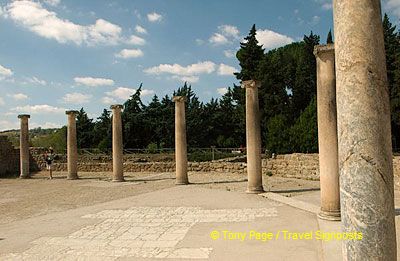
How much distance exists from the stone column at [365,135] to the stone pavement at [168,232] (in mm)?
2042

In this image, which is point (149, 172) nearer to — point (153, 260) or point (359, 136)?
point (153, 260)

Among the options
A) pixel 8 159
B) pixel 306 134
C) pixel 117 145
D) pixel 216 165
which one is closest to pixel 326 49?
pixel 117 145

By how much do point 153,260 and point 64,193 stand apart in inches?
397

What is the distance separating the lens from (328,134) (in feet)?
25.6

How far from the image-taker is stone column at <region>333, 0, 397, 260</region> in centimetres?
331

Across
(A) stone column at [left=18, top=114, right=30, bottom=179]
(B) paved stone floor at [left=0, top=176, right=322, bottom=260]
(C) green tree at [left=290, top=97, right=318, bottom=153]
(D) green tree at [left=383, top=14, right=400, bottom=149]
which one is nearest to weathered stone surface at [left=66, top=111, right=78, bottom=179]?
(A) stone column at [left=18, top=114, right=30, bottom=179]

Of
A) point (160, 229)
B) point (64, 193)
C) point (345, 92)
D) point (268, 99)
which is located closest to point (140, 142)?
point (268, 99)

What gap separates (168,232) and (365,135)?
521 centimetres

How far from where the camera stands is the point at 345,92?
3551 mm

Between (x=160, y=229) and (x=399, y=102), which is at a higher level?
(x=399, y=102)

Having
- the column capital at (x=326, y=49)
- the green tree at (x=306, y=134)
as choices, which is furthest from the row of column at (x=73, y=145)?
the green tree at (x=306, y=134)

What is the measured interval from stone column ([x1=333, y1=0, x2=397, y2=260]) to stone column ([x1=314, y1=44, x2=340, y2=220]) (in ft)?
14.3

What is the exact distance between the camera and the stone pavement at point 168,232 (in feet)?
19.7

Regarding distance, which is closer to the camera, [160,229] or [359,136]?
[359,136]
